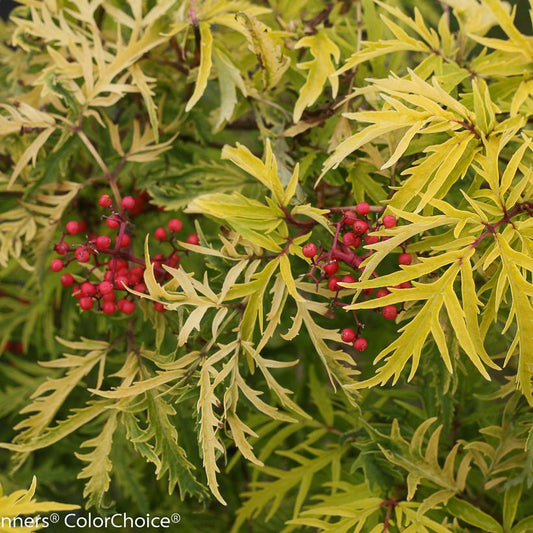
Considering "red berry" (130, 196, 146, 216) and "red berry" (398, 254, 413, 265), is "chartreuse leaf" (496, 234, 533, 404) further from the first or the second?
"red berry" (130, 196, 146, 216)

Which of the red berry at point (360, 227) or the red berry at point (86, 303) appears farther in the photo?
the red berry at point (86, 303)

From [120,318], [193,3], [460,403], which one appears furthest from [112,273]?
[460,403]

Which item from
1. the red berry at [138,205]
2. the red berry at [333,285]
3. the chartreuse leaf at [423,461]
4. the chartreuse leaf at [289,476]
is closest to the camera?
the red berry at [333,285]

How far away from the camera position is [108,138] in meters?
1.05

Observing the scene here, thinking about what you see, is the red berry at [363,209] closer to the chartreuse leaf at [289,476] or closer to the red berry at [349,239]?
the red berry at [349,239]

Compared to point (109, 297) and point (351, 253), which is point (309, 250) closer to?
point (351, 253)

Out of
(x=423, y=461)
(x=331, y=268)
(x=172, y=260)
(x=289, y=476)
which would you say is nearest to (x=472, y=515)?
(x=423, y=461)

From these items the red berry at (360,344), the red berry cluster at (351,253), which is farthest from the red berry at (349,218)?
the red berry at (360,344)

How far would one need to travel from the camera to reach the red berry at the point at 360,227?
0.67 m

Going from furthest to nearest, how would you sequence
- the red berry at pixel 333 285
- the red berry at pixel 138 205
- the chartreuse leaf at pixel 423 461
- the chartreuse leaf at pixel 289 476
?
the red berry at pixel 138 205 → the chartreuse leaf at pixel 289 476 → the chartreuse leaf at pixel 423 461 → the red berry at pixel 333 285

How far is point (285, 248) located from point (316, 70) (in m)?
0.24

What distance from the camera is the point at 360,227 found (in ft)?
2.20

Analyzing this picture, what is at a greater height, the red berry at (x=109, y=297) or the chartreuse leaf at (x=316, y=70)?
the chartreuse leaf at (x=316, y=70)

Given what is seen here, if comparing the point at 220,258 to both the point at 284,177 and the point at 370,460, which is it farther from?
the point at 370,460
